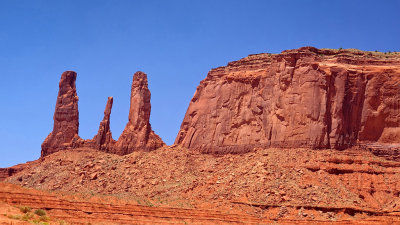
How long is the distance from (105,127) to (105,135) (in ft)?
3.40

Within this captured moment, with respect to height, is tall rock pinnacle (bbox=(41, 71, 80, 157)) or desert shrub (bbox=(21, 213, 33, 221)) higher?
tall rock pinnacle (bbox=(41, 71, 80, 157))

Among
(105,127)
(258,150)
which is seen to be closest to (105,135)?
(105,127)

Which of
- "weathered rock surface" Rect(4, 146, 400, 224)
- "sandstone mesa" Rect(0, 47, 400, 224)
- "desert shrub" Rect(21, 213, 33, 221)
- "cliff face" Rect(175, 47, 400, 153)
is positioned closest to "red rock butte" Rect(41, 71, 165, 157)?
"sandstone mesa" Rect(0, 47, 400, 224)

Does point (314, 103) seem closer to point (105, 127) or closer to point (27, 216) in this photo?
point (105, 127)

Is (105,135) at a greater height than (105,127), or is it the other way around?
(105,127)

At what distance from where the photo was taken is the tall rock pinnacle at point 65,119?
97375mm

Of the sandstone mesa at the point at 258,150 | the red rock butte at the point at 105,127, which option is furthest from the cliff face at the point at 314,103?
the red rock butte at the point at 105,127

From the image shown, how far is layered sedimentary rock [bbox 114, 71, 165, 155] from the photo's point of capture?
9325 centimetres

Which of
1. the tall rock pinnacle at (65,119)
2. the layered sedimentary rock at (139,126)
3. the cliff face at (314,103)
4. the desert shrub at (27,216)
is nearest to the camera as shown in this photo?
the desert shrub at (27,216)

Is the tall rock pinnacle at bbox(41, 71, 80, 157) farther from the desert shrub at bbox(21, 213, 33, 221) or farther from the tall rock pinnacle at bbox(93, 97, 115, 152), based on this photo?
the desert shrub at bbox(21, 213, 33, 221)

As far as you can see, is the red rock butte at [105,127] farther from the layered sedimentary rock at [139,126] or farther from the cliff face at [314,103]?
the cliff face at [314,103]

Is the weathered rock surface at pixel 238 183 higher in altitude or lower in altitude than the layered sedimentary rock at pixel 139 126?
lower

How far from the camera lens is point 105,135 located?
95.7m

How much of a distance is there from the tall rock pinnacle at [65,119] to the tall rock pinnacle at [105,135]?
3599 mm
